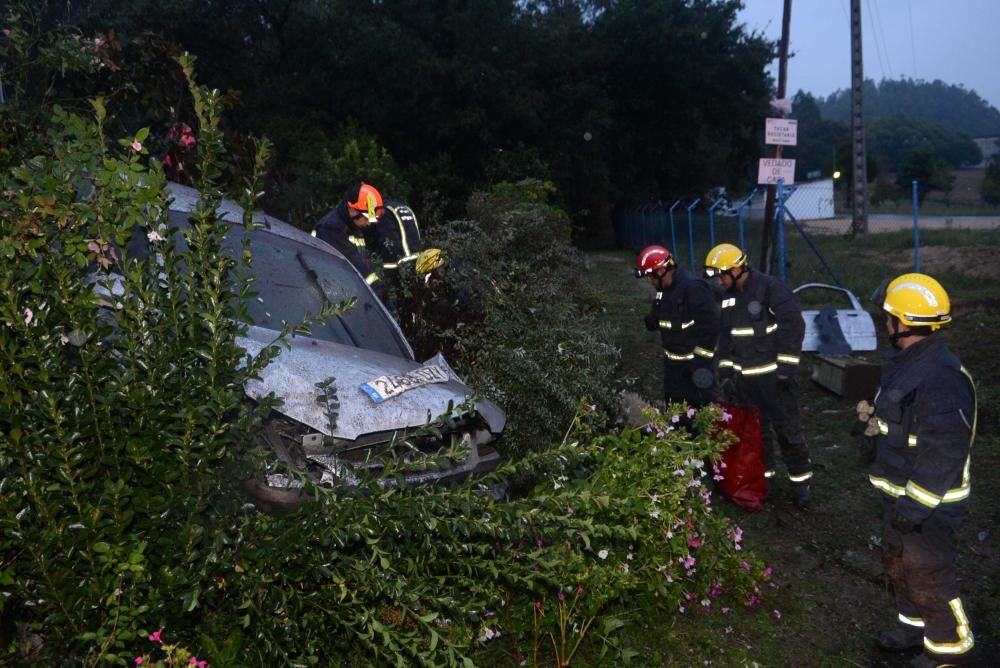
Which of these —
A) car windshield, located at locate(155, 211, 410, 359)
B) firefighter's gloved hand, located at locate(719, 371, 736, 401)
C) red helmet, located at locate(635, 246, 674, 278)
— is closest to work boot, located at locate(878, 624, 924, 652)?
firefighter's gloved hand, located at locate(719, 371, 736, 401)

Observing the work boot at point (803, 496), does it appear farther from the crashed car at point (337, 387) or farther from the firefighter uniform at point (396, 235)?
the firefighter uniform at point (396, 235)

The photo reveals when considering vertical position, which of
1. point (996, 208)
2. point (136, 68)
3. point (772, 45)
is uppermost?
point (772, 45)

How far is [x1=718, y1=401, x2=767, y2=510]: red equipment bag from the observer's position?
5.98 metres

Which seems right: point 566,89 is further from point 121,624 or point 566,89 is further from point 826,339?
point 121,624

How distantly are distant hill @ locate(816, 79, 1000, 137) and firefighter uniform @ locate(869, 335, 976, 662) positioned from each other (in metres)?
156

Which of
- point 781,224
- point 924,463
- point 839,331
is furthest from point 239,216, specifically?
point 781,224

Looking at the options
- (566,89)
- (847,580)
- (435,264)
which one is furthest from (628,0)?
(847,580)

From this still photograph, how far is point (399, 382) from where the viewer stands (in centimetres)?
438

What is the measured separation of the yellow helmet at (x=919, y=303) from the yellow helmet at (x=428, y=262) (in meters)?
3.91

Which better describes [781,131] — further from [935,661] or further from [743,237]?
[935,661]

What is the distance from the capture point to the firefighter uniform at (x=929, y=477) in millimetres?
3826

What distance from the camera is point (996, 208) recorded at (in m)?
43.4

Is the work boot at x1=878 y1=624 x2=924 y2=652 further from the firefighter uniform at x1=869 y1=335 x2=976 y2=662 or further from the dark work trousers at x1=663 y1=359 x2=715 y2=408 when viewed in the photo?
the dark work trousers at x1=663 y1=359 x2=715 y2=408

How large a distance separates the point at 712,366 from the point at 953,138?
96177 mm
